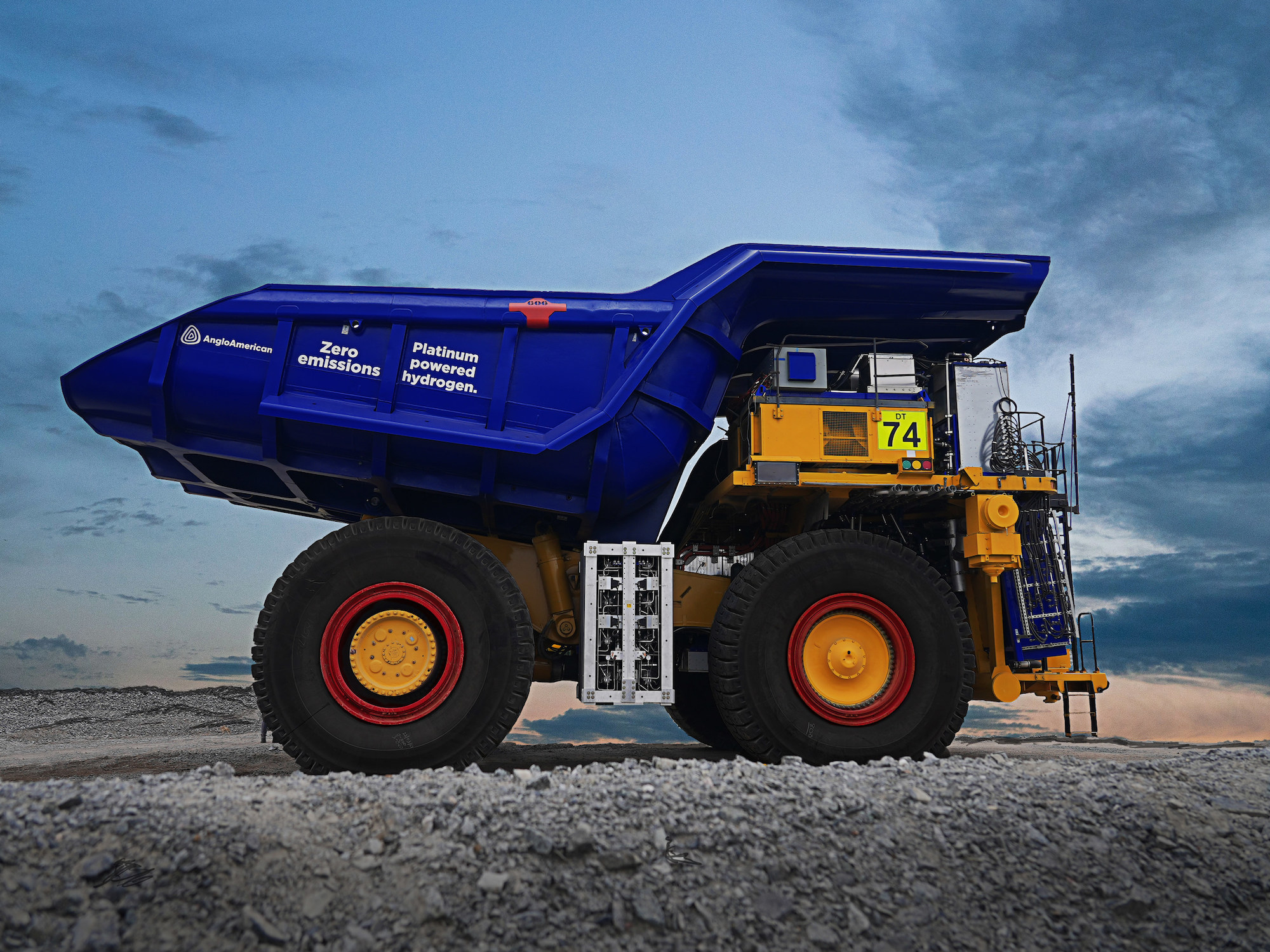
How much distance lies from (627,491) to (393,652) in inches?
90.8

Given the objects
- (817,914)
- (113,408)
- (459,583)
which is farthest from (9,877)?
(113,408)

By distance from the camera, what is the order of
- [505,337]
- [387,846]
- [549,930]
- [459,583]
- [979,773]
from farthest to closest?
[505,337]
[459,583]
[979,773]
[387,846]
[549,930]

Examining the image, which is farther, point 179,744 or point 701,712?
point 179,744

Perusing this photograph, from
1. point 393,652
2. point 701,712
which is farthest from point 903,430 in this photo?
point 393,652

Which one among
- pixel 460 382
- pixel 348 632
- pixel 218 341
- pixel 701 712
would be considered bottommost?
pixel 701 712

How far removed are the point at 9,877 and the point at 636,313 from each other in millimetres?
5611

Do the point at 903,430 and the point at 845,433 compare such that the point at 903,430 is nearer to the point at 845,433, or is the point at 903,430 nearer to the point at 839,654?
the point at 845,433

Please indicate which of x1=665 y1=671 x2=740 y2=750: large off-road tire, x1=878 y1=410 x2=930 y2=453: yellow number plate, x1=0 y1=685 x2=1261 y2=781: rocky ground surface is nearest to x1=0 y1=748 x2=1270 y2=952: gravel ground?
x1=0 y1=685 x2=1261 y2=781: rocky ground surface

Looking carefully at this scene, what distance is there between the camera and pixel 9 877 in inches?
174

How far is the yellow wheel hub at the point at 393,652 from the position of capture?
707 centimetres

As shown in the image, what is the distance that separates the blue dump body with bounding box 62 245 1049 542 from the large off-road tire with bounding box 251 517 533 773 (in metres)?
0.80

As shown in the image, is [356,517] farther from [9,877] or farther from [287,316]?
[9,877]

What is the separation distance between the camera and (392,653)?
712 cm

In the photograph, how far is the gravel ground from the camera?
14.2ft
